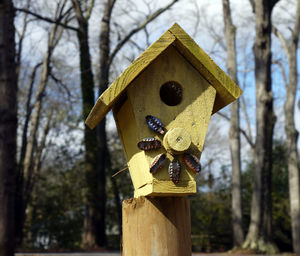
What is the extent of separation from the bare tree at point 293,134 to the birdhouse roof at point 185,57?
11672 millimetres

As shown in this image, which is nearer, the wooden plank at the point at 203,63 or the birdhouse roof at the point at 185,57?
the birdhouse roof at the point at 185,57

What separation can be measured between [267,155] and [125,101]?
834 cm

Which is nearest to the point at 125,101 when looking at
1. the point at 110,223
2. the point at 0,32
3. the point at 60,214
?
the point at 0,32

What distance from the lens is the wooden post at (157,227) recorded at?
→ 2764 mm

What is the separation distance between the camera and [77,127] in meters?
19.4

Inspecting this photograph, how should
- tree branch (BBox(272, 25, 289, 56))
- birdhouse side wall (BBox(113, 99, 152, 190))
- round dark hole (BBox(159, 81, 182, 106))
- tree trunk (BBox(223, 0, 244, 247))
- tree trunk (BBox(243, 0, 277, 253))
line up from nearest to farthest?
birdhouse side wall (BBox(113, 99, 152, 190)) < round dark hole (BBox(159, 81, 182, 106)) < tree trunk (BBox(243, 0, 277, 253)) < tree trunk (BBox(223, 0, 244, 247)) < tree branch (BBox(272, 25, 289, 56))

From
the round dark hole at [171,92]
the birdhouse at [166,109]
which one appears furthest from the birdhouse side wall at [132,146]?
the round dark hole at [171,92]

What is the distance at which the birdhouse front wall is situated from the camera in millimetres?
2768

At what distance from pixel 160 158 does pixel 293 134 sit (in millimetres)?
13376

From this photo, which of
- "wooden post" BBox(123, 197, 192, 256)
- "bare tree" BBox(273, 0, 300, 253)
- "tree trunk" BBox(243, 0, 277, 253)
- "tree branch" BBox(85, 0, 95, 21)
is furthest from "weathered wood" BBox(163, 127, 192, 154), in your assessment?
"tree branch" BBox(85, 0, 95, 21)

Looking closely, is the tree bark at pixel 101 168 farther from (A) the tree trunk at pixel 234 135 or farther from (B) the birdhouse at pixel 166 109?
(B) the birdhouse at pixel 166 109

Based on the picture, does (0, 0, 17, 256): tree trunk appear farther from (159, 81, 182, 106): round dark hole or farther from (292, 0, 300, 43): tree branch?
(292, 0, 300, 43): tree branch

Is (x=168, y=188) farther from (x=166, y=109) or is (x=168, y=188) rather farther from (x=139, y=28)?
(x=139, y=28)

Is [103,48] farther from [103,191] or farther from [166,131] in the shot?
[166,131]
